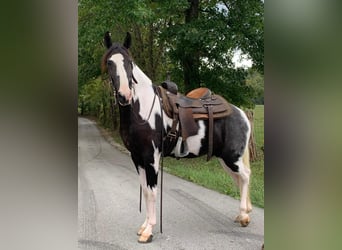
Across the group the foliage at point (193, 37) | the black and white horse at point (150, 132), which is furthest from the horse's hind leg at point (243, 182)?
the foliage at point (193, 37)

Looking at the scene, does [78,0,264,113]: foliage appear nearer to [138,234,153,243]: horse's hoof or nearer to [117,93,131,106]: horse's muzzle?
[117,93,131,106]: horse's muzzle

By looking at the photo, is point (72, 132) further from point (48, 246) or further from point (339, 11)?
point (339, 11)

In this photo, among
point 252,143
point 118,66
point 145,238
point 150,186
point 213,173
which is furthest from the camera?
point 213,173

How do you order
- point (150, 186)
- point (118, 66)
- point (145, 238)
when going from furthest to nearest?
1. point (150, 186)
2. point (145, 238)
3. point (118, 66)

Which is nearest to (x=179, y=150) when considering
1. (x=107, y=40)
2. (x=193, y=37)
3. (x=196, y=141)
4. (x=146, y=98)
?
(x=196, y=141)

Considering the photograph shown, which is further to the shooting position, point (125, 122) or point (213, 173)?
point (213, 173)

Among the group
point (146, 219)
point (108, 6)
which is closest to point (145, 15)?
point (108, 6)

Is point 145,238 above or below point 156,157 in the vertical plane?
below

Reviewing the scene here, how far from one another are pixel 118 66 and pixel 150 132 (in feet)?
1.36

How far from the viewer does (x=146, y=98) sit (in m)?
1.67

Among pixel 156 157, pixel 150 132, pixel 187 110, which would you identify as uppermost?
pixel 187 110

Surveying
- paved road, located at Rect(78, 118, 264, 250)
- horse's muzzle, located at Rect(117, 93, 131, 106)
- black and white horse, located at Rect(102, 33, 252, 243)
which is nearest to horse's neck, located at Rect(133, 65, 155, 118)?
black and white horse, located at Rect(102, 33, 252, 243)

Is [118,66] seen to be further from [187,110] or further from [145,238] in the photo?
[145,238]

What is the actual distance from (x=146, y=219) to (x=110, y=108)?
0.57 m
